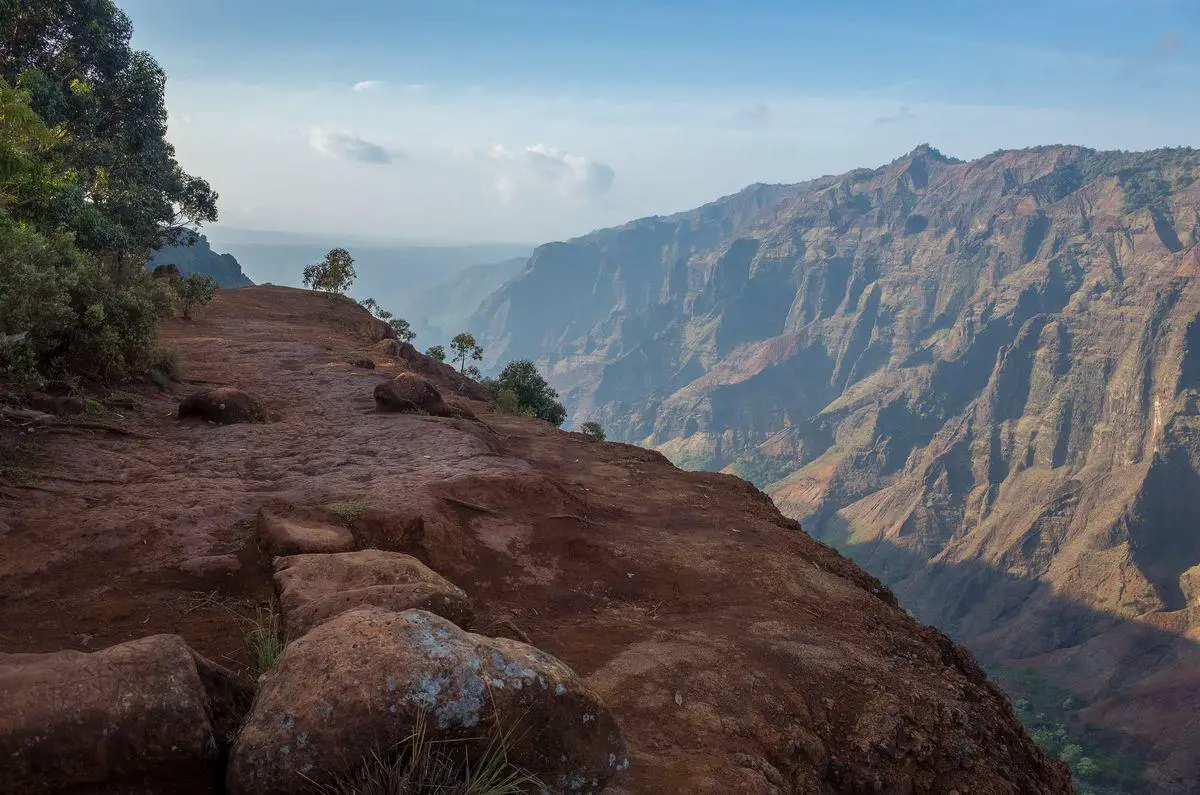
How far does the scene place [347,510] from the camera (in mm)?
10211

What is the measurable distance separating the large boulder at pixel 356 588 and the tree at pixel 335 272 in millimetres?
41630

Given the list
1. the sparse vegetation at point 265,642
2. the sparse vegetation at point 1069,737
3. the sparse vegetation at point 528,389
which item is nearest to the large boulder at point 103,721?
the sparse vegetation at point 265,642

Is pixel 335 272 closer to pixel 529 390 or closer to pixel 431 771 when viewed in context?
pixel 529 390

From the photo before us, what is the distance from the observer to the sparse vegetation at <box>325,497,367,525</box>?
1013 centimetres

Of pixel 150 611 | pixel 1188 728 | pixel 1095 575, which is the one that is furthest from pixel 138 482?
pixel 1095 575

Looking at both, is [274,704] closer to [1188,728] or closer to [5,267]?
[5,267]

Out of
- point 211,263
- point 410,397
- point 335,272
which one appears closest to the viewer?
point 410,397

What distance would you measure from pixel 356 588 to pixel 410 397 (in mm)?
11821

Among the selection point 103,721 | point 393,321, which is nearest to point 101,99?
point 393,321

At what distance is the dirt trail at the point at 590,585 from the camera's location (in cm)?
715

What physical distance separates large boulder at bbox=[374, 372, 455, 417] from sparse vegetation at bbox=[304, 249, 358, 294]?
100 ft

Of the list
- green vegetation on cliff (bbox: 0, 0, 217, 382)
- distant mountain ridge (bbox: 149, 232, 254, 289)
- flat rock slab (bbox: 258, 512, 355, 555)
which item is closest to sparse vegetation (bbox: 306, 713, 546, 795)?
flat rock slab (bbox: 258, 512, 355, 555)

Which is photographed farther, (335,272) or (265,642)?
(335,272)

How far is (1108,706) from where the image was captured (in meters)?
94.7
